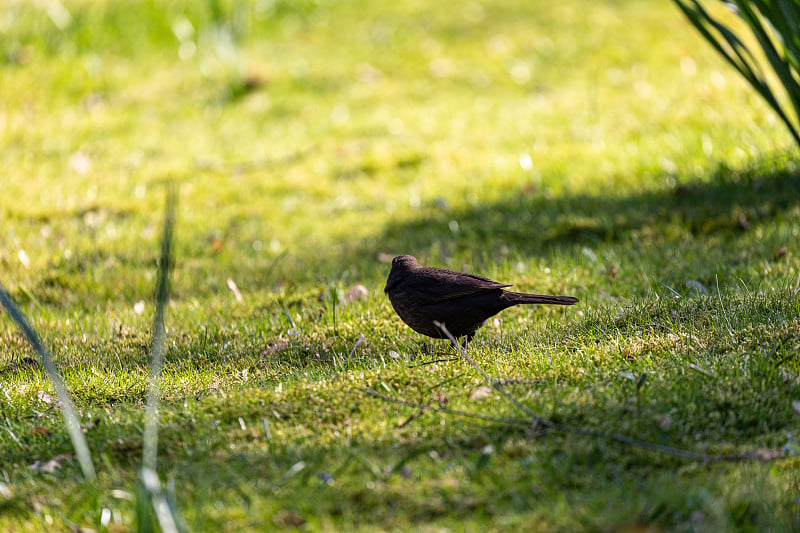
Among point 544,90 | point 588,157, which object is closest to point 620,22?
point 544,90

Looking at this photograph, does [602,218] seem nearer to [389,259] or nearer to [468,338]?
[389,259]

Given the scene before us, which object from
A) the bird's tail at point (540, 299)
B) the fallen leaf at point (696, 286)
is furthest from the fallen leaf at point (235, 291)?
the fallen leaf at point (696, 286)

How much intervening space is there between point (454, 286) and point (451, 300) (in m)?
0.07

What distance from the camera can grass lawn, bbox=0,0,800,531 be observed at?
2818 mm

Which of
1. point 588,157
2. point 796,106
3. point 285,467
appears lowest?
point 588,157

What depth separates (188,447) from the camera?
3119mm

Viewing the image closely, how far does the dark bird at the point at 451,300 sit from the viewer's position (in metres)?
3.73

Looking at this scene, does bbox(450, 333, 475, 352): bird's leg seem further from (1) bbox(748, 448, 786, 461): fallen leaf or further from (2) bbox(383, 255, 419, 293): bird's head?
(1) bbox(748, 448, 786, 461): fallen leaf

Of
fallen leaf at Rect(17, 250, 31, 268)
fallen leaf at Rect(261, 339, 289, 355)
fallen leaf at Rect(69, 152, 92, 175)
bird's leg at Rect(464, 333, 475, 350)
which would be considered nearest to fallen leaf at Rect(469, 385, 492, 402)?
bird's leg at Rect(464, 333, 475, 350)

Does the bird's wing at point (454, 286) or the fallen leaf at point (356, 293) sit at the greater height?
the bird's wing at point (454, 286)

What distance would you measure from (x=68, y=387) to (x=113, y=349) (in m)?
0.55

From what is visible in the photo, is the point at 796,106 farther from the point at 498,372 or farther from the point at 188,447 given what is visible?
the point at 188,447

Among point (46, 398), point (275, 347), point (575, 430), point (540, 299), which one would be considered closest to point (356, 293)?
point (275, 347)

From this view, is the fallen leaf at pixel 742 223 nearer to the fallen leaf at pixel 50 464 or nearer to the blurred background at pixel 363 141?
the blurred background at pixel 363 141
